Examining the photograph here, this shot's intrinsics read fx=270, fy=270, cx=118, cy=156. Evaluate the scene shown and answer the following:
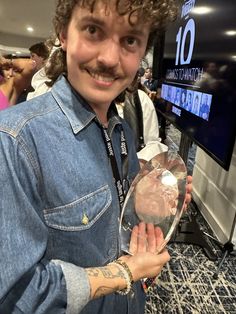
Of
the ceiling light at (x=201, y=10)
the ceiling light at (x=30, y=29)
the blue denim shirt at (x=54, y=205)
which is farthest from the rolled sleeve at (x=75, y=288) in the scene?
the ceiling light at (x=30, y=29)

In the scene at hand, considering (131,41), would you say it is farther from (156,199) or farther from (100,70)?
(156,199)

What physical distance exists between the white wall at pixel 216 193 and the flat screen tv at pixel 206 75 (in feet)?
1.27

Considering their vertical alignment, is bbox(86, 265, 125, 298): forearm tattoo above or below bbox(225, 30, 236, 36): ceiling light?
below

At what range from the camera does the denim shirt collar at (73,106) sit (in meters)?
0.57

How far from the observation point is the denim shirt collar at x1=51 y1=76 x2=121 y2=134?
0.57 metres

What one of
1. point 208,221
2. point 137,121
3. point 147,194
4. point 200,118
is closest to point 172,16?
point 147,194

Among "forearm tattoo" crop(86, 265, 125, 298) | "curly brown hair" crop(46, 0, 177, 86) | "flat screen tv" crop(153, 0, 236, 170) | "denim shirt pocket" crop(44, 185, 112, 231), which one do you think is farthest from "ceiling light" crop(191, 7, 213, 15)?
"forearm tattoo" crop(86, 265, 125, 298)

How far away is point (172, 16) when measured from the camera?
2.42 feet

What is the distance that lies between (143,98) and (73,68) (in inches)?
46.3

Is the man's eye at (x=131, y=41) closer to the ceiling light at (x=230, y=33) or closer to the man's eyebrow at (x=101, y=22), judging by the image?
the man's eyebrow at (x=101, y=22)

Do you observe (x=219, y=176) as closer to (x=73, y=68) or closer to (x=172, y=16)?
(x=172, y=16)

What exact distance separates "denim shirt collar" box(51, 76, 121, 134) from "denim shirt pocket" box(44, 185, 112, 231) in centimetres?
15

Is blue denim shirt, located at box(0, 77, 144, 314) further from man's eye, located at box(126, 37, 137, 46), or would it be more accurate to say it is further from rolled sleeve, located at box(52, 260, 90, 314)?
man's eye, located at box(126, 37, 137, 46)

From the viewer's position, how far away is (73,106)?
59cm
